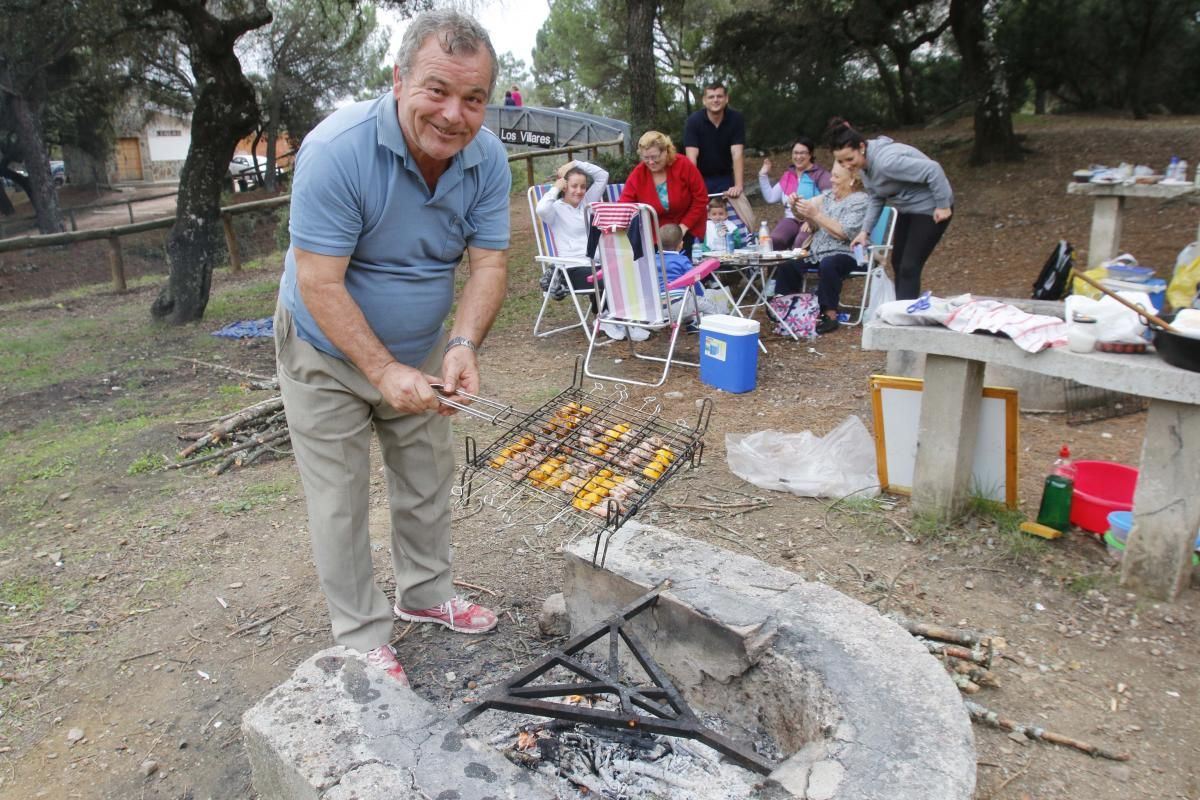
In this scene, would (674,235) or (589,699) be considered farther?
(674,235)

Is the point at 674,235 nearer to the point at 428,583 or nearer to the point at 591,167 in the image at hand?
the point at 591,167

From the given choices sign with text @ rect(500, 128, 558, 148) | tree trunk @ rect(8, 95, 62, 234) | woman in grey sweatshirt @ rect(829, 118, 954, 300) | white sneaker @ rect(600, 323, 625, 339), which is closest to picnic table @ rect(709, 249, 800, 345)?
woman in grey sweatshirt @ rect(829, 118, 954, 300)

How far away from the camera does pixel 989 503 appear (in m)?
3.57

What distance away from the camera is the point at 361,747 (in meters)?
1.80

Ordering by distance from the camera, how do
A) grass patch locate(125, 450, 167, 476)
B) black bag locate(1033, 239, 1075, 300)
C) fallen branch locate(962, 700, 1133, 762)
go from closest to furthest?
fallen branch locate(962, 700, 1133, 762) < grass patch locate(125, 450, 167, 476) < black bag locate(1033, 239, 1075, 300)

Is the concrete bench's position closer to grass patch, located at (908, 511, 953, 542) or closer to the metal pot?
the metal pot

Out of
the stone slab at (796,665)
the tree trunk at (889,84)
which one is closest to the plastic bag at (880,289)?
the stone slab at (796,665)

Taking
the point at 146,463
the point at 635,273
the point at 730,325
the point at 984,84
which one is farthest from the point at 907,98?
the point at 146,463

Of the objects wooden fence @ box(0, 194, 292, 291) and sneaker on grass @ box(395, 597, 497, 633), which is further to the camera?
wooden fence @ box(0, 194, 292, 291)

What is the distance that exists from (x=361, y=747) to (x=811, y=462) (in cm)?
288

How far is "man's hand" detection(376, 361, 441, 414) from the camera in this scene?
7.06ft

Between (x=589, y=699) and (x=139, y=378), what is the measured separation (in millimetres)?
5816

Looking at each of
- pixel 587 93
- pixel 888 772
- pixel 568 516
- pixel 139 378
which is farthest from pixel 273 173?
pixel 888 772

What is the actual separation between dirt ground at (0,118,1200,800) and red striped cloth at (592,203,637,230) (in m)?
1.15
